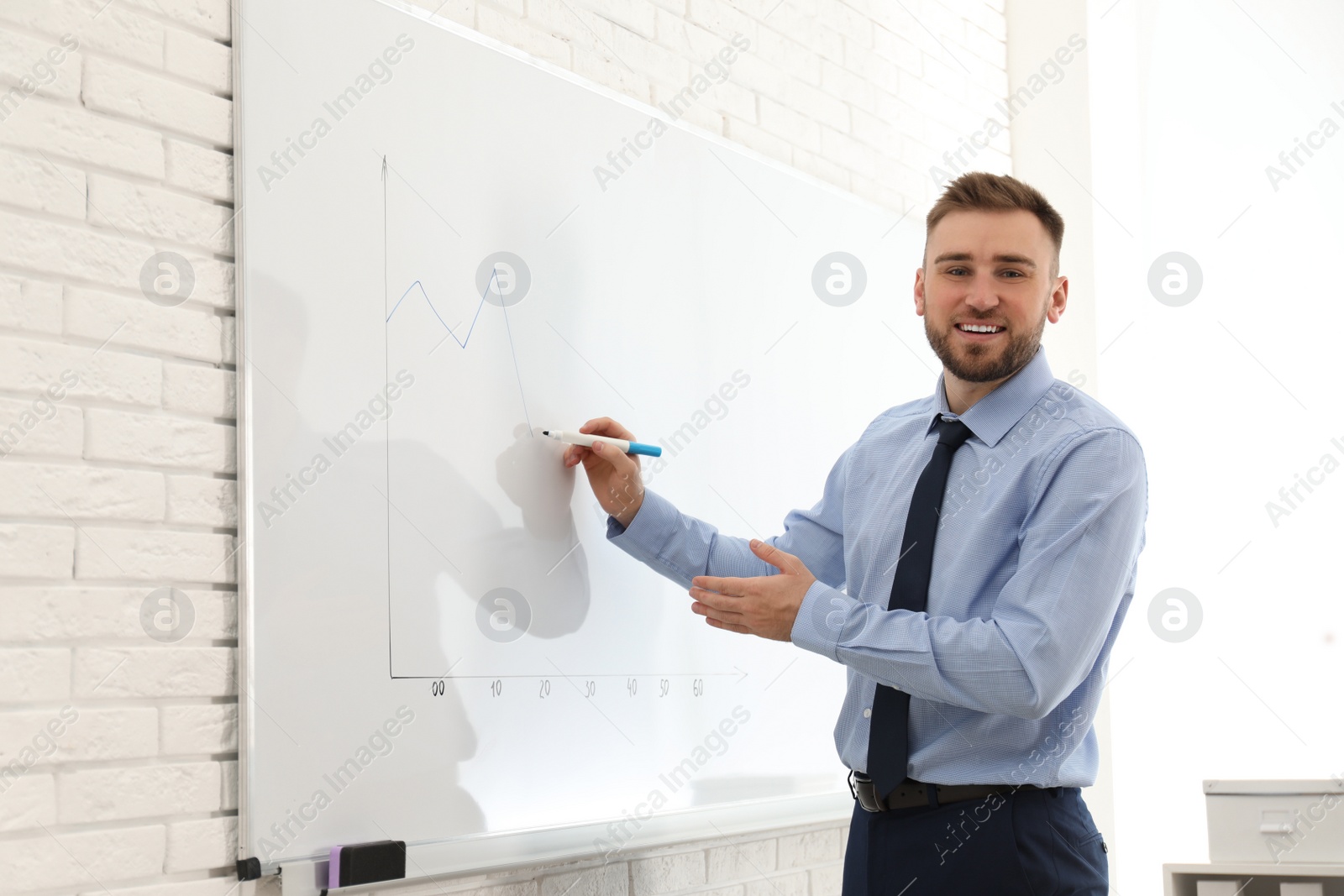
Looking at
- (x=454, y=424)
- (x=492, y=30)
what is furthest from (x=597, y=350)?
(x=492, y=30)

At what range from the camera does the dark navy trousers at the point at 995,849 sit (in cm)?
149

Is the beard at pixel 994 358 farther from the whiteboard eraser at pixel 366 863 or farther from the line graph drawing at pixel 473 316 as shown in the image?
the whiteboard eraser at pixel 366 863

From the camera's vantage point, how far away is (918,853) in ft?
5.07

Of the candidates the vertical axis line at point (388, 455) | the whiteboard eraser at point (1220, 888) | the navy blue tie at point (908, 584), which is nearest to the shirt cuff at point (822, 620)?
the navy blue tie at point (908, 584)

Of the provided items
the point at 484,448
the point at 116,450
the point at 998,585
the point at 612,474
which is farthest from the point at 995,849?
the point at 116,450

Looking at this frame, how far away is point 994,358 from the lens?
5.54 ft

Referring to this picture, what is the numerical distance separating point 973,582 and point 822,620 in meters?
0.24

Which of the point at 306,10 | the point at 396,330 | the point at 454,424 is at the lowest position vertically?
the point at 454,424

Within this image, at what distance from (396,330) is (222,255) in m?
0.24

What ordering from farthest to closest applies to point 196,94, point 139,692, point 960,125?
1. point 960,125
2. point 196,94
3. point 139,692

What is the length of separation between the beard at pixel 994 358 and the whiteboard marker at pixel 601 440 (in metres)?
0.46

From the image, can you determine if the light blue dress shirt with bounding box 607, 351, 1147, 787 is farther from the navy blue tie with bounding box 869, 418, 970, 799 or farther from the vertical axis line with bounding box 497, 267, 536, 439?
the vertical axis line with bounding box 497, 267, 536, 439

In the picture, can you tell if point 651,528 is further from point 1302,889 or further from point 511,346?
point 1302,889

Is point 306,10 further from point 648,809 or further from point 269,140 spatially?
point 648,809
